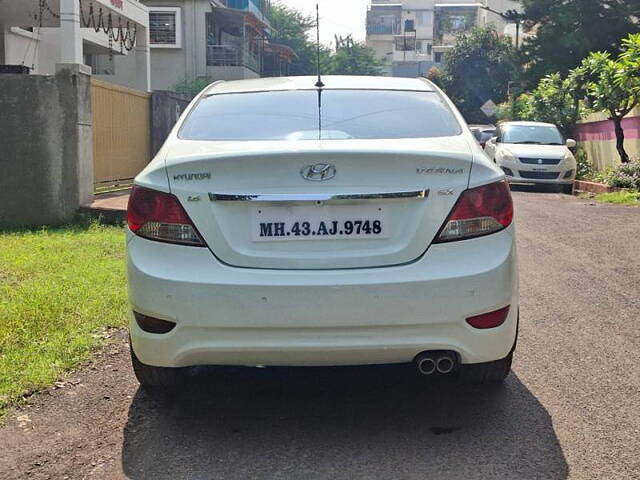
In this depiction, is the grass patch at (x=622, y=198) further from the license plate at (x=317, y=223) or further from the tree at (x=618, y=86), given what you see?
the license plate at (x=317, y=223)

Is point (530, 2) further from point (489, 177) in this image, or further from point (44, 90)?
point (489, 177)

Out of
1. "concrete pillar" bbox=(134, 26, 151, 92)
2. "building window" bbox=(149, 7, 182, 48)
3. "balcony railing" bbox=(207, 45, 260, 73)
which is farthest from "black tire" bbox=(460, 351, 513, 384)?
"balcony railing" bbox=(207, 45, 260, 73)

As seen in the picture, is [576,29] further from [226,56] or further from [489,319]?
[489,319]

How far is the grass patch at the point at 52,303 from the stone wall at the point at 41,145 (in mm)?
1132

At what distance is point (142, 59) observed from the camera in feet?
68.8

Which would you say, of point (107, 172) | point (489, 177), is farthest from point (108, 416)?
point (107, 172)

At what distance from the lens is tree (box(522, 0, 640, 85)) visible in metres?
32.9

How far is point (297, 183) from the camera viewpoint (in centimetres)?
337

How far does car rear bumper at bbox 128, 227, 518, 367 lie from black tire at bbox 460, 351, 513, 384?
384mm

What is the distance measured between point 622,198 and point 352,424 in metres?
11.8

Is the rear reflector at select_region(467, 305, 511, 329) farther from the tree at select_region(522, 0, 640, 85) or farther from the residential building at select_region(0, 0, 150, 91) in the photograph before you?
the tree at select_region(522, 0, 640, 85)

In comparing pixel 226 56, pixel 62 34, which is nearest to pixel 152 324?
pixel 62 34

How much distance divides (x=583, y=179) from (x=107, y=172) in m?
11.7

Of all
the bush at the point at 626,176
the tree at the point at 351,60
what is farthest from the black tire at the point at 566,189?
the tree at the point at 351,60
